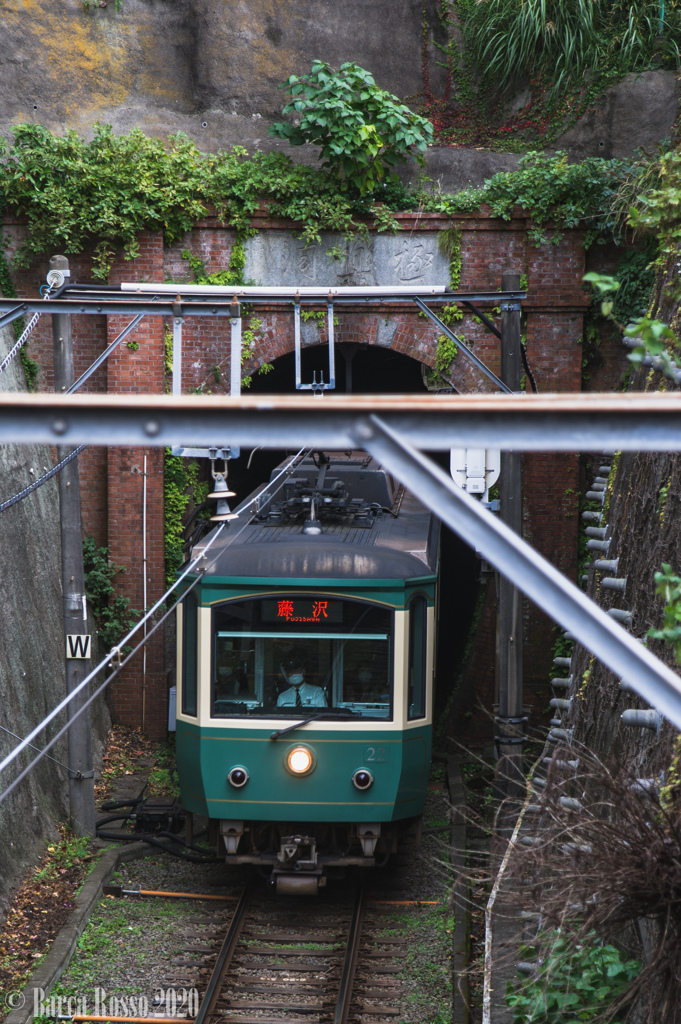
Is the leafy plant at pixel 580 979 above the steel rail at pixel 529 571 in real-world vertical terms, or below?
below

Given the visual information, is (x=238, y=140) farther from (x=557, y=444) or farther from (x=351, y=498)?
(x=557, y=444)

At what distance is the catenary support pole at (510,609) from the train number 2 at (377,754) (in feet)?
4.99

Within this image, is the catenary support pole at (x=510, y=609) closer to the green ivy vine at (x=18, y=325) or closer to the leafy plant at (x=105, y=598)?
the leafy plant at (x=105, y=598)

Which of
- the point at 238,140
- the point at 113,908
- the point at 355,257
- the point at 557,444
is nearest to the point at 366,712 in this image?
the point at 113,908

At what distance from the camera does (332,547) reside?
Result: 8.12 m

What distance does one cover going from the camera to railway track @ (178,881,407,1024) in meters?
6.95

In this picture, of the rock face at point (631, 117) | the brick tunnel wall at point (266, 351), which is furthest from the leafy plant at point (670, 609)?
the rock face at point (631, 117)

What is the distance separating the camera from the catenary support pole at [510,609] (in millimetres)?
9047

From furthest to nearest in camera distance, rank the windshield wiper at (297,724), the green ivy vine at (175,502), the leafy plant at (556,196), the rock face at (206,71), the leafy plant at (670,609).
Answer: the rock face at (206,71), the green ivy vine at (175,502), the leafy plant at (556,196), the windshield wiper at (297,724), the leafy plant at (670,609)

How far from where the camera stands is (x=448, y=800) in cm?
1084

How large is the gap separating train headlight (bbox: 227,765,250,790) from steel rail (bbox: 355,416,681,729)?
18.9 ft

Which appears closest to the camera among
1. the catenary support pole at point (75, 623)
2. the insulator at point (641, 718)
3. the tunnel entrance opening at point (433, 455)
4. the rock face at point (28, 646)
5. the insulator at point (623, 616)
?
the insulator at point (641, 718)

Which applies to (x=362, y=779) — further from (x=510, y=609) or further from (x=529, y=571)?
(x=529, y=571)

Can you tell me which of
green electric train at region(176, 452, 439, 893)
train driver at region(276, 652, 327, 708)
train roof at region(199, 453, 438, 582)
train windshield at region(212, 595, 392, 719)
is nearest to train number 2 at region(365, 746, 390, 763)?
green electric train at region(176, 452, 439, 893)
